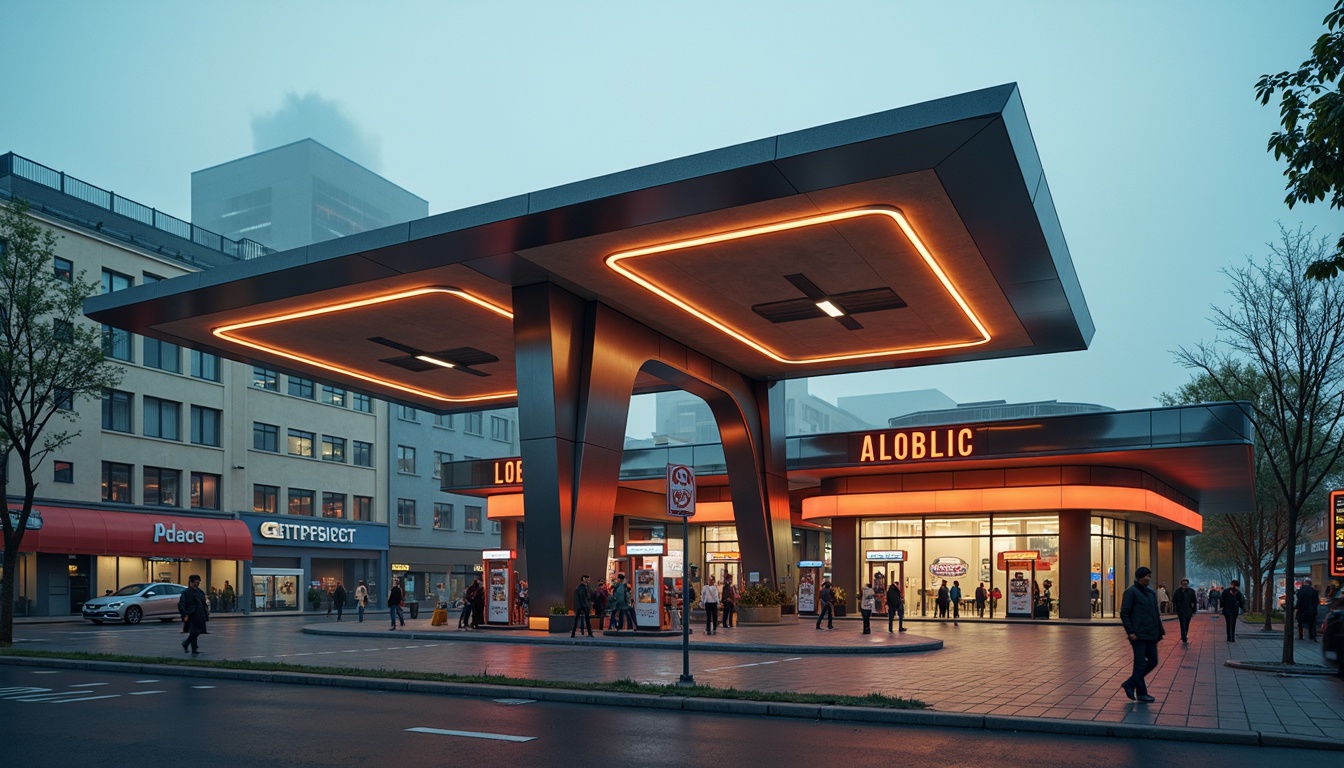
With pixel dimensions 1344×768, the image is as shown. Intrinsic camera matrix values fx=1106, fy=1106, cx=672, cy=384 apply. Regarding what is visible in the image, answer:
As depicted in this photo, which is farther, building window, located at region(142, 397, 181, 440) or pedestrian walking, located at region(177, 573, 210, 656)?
building window, located at region(142, 397, 181, 440)

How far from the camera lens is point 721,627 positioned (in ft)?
102

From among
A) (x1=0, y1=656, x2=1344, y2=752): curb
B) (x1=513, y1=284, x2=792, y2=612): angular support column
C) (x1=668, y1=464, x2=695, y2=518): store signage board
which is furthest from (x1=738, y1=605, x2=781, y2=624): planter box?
(x1=668, y1=464, x2=695, y2=518): store signage board

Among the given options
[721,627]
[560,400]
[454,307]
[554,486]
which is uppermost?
[454,307]

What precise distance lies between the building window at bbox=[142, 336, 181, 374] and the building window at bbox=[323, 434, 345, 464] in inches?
415

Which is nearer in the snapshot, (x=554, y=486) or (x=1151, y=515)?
(x=554, y=486)

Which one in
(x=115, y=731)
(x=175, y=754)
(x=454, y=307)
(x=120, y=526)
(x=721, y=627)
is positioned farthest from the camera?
(x=120, y=526)

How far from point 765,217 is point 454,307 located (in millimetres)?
9367

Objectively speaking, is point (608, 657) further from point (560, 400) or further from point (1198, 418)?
point (1198, 418)

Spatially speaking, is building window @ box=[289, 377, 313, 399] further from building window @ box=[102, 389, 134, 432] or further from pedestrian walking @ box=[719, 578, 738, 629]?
pedestrian walking @ box=[719, 578, 738, 629]

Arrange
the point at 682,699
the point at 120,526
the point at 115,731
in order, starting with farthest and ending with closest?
the point at 120,526, the point at 682,699, the point at 115,731

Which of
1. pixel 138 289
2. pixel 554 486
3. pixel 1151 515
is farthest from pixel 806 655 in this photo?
pixel 1151 515

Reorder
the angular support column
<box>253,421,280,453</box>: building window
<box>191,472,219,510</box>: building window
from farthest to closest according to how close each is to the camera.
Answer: <box>253,421,280,453</box>: building window, <box>191,472,219,510</box>: building window, the angular support column

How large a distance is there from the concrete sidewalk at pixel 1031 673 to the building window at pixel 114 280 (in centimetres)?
2284

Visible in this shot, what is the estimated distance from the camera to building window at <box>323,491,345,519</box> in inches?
2318
